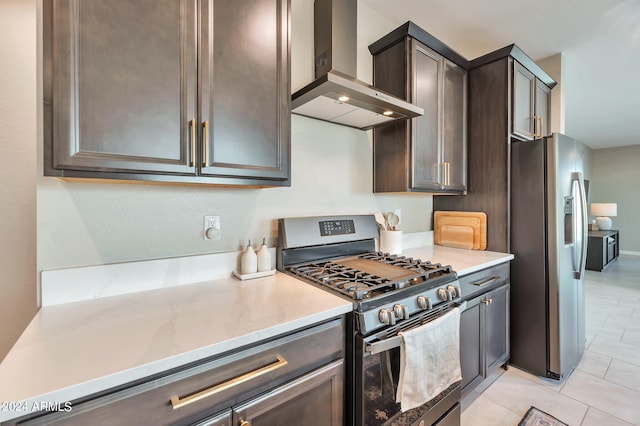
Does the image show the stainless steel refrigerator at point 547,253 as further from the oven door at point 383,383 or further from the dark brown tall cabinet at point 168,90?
the dark brown tall cabinet at point 168,90

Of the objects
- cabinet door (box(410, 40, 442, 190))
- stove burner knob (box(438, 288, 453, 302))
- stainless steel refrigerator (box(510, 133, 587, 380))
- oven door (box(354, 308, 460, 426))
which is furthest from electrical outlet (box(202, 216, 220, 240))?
stainless steel refrigerator (box(510, 133, 587, 380))

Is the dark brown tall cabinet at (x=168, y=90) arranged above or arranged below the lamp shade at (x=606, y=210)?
above

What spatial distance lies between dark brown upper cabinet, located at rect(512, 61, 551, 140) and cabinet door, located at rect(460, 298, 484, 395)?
1451 millimetres

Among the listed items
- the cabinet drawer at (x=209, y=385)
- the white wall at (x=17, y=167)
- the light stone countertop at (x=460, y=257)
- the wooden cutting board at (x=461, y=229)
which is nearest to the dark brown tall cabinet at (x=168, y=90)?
the white wall at (x=17, y=167)

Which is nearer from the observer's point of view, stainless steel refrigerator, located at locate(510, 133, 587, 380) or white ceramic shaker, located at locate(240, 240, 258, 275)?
white ceramic shaker, located at locate(240, 240, 258, 275)

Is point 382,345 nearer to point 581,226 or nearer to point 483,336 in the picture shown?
point 483,336

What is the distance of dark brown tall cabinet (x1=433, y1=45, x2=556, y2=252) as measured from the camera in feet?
7.24

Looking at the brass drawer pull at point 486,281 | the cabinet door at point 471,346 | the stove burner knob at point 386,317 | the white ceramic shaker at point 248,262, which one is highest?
the white ceramic shaker at point 248,262

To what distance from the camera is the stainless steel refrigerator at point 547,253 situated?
2010 mm

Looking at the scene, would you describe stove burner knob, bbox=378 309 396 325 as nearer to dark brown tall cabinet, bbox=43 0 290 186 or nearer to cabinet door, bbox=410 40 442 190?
dark brown tall cabinet, bbox=43 0 290 186

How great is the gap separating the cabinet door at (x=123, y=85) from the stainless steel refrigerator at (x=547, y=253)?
2269mm

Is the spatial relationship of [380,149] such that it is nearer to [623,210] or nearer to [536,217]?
[536,217]

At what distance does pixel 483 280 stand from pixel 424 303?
796 mm

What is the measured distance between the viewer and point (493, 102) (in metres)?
2.28
